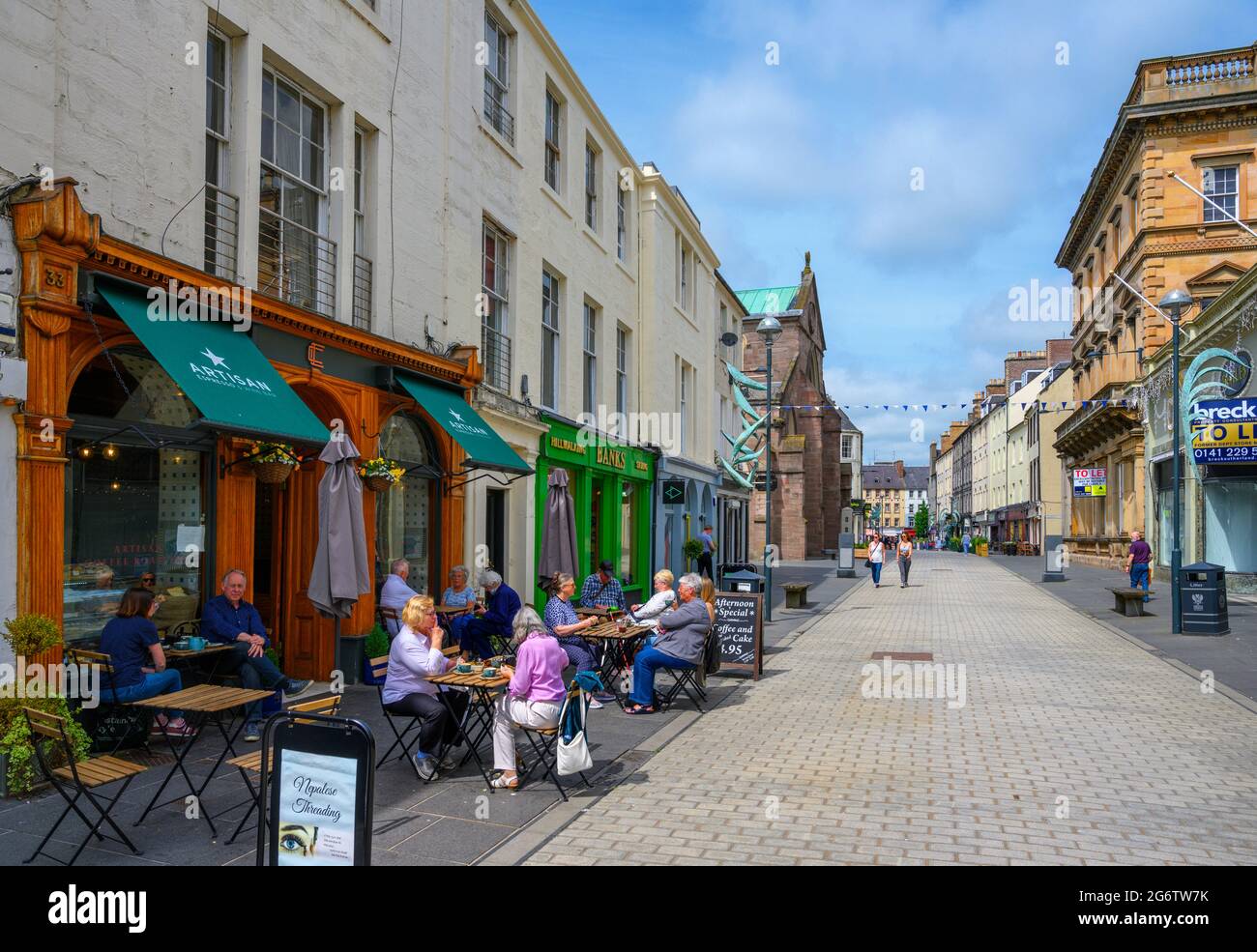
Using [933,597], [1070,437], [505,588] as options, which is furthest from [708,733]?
[1070,437]

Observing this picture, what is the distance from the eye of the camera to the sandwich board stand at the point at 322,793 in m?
4.00

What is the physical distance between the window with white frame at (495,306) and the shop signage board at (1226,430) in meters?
16.1

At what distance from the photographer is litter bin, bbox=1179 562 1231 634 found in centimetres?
1625

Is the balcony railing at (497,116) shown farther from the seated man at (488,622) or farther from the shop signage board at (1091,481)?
the shop signage board at (1091,481)

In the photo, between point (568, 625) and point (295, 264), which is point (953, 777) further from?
point (295, 264)

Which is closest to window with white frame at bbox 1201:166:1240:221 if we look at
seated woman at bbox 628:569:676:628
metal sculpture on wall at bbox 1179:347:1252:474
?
metal sculpture on wall at bbox 1179:347:1252:474

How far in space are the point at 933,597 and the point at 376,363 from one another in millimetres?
19717

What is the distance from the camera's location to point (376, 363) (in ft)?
38.0

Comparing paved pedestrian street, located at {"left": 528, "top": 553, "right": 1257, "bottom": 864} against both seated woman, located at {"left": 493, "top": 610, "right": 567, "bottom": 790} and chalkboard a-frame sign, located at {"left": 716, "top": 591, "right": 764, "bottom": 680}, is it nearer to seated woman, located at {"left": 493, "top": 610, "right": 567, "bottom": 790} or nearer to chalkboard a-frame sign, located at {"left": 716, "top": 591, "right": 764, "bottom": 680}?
chalkboard a-frame sign, located at {"left": 716, "top": 591, "right": 764, "bottom": 680}

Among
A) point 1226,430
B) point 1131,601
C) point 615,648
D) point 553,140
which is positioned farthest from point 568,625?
point 1226,430

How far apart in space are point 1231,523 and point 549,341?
67.2ft

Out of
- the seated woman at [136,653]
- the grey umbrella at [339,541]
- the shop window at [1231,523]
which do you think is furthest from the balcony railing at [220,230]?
the shop window at [1231,523]
